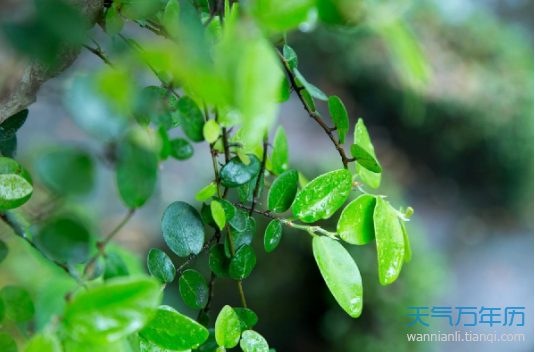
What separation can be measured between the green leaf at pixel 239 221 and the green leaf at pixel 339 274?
0.16 ft

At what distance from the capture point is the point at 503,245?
3.05 m

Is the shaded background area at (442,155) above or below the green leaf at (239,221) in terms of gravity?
below

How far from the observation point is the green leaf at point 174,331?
9.7 inches

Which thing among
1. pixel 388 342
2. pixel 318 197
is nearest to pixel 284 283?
pixel 388 342

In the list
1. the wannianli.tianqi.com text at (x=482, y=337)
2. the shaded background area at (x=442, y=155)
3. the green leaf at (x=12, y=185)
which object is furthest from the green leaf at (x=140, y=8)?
the wannianli.tianqi.com text at (x=482, y=337)

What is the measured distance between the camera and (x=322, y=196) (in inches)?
12.3

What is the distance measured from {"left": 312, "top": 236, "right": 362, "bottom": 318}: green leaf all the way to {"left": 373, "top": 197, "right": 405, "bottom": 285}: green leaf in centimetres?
2

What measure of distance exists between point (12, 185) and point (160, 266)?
10 centimetres

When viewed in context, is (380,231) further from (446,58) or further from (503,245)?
(446,58)

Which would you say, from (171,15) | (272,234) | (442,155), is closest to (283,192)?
(272,234)

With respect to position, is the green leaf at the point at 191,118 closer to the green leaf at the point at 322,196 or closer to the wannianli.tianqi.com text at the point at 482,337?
the green leaf at the point at 322,196

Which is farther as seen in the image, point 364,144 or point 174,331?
point 364,144

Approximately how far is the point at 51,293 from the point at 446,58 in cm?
356

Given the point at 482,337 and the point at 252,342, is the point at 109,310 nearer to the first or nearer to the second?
the point at 252,342
